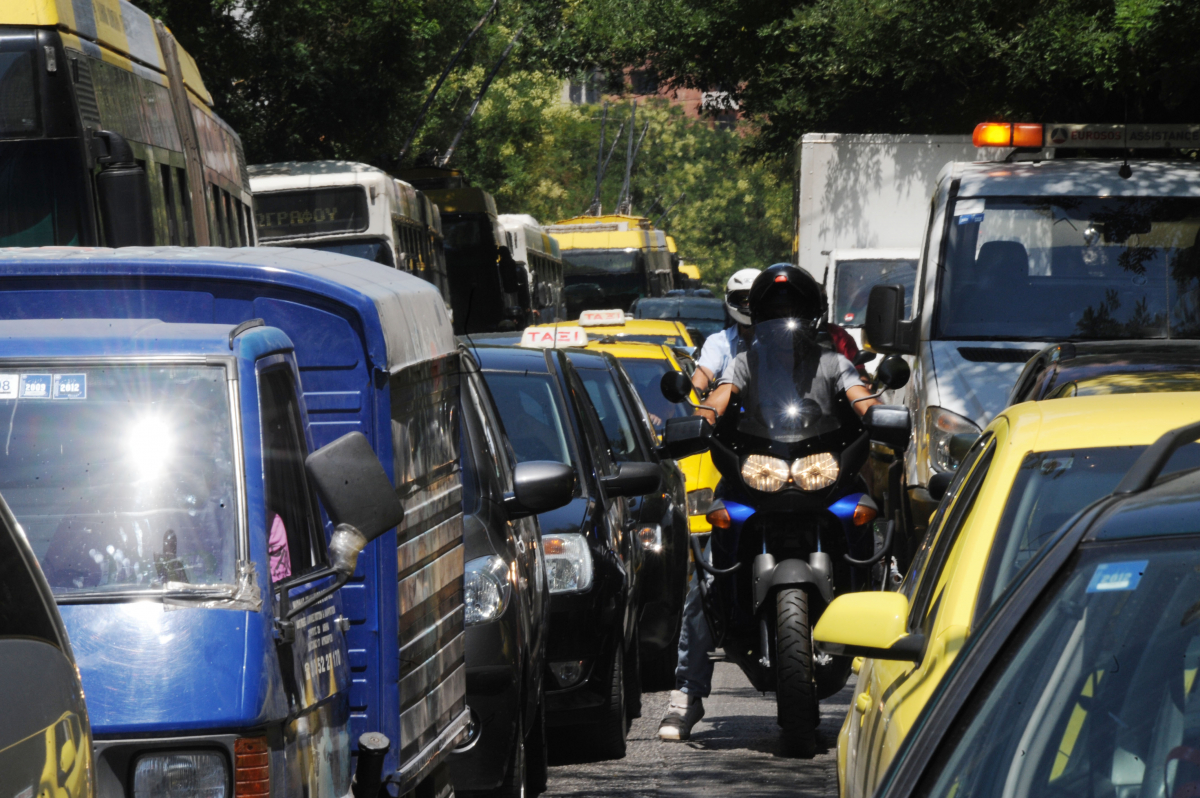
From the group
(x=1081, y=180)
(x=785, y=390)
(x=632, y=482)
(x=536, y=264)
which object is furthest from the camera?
(x=536, y=264)

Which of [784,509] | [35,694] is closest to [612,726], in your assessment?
[784,509]

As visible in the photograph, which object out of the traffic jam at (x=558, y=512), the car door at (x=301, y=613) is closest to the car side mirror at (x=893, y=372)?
the traffic jam at (x=558, y=512)

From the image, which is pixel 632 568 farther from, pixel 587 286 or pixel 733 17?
pixel 587 286

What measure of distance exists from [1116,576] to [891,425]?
14.9 ft

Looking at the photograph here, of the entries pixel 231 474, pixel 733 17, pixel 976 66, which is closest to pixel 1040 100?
pixel 976 66

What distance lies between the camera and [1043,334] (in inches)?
425

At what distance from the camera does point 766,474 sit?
7547mm

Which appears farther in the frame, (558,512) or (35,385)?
(558,512)

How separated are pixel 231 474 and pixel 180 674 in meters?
0.54

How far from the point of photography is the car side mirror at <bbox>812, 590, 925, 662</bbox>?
3.44 metres

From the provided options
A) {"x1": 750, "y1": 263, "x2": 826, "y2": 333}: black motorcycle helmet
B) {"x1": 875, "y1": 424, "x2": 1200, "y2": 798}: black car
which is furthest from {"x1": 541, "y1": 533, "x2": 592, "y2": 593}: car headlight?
{"x1": 875, "y1": 424, "x2": 1200, "y2": 798}: black car

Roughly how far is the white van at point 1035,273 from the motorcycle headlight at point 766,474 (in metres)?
3.09

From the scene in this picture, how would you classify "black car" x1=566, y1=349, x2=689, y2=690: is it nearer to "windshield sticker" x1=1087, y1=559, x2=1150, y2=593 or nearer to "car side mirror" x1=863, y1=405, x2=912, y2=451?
"car side mirror" x1=863, y1=405, x2=912, y2=451

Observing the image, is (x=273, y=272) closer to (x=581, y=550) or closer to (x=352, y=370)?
(x=352, y=370)
